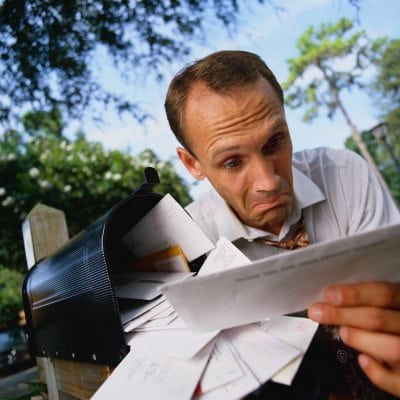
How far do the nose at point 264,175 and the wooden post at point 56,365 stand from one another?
80 centimetres

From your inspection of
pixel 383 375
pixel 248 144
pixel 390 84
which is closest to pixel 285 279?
pixel 383 375

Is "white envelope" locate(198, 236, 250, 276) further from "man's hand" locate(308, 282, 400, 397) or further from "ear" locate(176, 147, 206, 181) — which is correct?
"ear" locate(176, 147, 206, 181)

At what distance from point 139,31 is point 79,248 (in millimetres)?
2946

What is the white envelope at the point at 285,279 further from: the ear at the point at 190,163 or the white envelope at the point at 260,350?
the ear at the point at 190,163

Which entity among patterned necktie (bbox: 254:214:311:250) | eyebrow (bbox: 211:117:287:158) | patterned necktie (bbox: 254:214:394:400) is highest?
eyebrow (bbox: 211:117:287:158)

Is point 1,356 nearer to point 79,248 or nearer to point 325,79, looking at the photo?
point 79,248

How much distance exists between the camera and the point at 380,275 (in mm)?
704

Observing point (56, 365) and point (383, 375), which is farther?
point (56, 365)

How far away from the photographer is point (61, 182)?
37.0ft

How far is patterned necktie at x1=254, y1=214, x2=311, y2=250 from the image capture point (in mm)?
1551

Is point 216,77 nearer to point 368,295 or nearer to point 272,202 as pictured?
point 272,202

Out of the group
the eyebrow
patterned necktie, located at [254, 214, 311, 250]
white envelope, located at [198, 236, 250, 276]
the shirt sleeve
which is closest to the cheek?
the eyebrow

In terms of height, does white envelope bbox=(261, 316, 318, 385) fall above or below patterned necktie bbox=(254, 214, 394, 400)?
above

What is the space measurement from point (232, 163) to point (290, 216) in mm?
395
